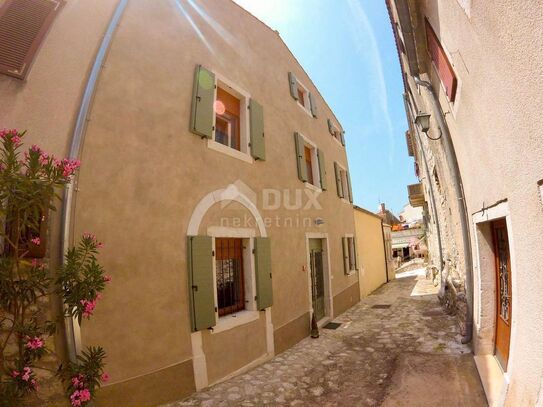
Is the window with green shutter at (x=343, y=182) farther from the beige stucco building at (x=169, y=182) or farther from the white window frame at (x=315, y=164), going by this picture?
the beige stucco building at (x=169, y=182)

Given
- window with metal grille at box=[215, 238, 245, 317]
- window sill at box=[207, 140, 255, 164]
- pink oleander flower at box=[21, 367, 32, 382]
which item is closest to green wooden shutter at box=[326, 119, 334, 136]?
window sill at box=[207, 140, 255, 164]

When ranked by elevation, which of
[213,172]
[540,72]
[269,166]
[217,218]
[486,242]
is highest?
[269,166]

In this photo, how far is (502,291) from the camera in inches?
170

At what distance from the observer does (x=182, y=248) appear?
4.67m

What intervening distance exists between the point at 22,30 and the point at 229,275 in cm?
485

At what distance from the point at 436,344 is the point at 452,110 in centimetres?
449

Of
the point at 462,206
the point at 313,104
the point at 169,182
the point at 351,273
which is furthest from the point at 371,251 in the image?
the point at 169,182

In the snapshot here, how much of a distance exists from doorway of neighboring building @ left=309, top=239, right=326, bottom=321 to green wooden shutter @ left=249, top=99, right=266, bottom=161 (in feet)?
11.0

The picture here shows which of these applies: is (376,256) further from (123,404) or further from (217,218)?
(123,404)

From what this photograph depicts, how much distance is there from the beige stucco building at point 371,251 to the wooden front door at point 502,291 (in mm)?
8042

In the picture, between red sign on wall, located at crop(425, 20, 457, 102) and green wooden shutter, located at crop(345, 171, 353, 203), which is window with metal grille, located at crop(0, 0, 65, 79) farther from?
green wooden shutter, located at crop(345, 171, 353, 203)

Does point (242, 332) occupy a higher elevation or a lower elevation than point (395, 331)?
higher

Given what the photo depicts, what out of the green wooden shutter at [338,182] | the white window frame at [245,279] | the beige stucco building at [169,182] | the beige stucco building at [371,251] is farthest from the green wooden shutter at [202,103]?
the beige stucco building at [371,251]

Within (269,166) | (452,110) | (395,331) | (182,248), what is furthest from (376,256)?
(182,248)
